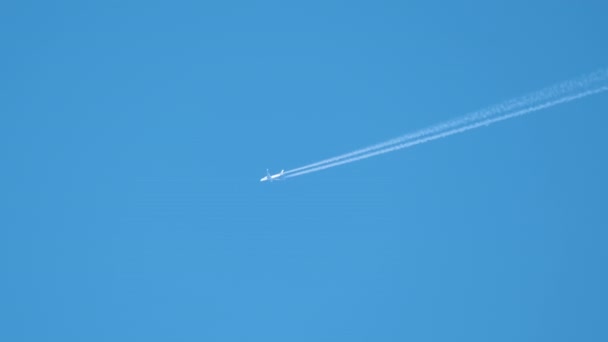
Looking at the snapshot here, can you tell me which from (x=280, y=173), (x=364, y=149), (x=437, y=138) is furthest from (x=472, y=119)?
(x=280, y=173)

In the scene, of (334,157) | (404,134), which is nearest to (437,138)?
(404,134)

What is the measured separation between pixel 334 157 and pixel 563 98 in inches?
112

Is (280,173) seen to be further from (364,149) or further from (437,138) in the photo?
(437,138)

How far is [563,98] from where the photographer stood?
1191 centimetres

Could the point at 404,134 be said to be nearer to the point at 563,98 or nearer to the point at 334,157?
the point at 334,157

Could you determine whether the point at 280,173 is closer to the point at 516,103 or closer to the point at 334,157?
the point at 334,157

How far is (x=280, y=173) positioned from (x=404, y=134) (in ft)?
5.24

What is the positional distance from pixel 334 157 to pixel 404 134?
2.97 feet

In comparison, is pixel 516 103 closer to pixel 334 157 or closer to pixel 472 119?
pixel 472 119

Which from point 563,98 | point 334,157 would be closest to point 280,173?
point 334,157

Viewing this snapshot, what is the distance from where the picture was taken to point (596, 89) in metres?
11.7

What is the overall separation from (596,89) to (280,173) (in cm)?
389

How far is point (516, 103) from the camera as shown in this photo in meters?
12.1

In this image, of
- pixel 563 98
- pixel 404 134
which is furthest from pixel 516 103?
pixel 404 134
